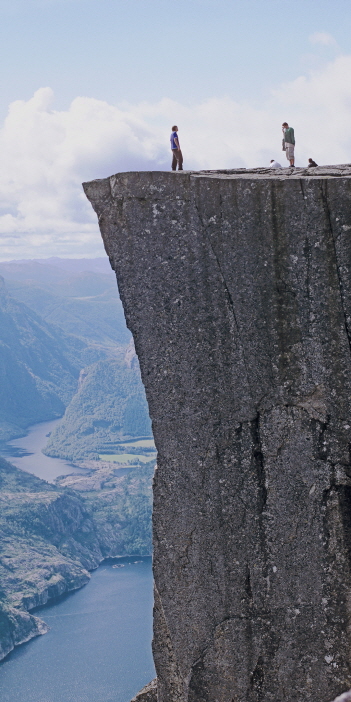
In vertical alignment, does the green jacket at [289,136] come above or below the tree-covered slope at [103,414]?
above

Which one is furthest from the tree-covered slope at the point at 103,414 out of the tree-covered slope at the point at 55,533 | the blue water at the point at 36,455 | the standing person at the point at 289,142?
the standing person at the point at 289,142

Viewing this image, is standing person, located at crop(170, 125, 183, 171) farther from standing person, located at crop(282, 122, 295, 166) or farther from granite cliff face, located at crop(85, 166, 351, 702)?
standing person, located at crop(282, 122, 295, 166)

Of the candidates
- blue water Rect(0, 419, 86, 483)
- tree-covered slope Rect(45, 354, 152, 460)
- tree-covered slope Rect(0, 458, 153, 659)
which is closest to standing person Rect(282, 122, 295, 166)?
tree-covered slope Rect(0, 458, 153, 659)

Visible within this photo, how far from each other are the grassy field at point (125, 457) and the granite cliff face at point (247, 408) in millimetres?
129621

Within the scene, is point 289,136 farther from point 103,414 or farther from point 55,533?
point 103,414

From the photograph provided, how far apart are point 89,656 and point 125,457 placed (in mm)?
95923

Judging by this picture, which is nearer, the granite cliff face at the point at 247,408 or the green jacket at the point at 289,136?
the granite cliff face at the point at 247,408

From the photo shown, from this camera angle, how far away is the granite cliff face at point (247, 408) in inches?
215

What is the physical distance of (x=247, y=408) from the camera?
18.4ft

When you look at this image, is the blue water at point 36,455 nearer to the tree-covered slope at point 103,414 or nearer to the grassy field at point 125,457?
the tree-covered slope at point 103,414

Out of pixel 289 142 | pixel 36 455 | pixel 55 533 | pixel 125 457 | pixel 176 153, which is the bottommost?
pixel 55 533

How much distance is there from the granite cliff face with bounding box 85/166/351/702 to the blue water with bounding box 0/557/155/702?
4154cm

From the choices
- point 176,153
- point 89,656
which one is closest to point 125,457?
point 89,656

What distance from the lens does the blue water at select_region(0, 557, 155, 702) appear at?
4684 cm
